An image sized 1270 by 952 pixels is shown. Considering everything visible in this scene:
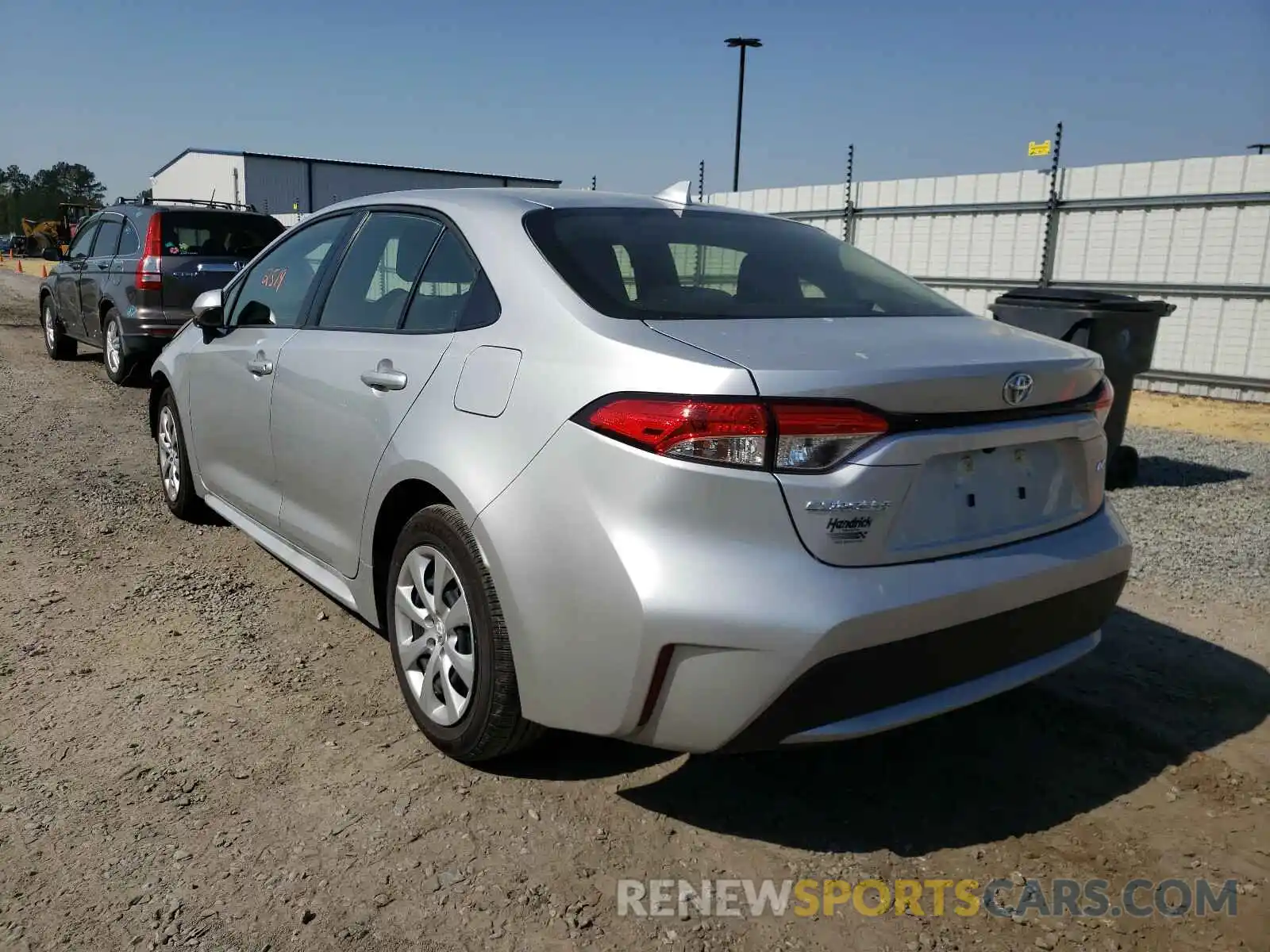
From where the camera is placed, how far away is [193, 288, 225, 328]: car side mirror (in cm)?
431

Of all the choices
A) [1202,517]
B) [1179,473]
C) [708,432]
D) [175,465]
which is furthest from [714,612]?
[1179,473]

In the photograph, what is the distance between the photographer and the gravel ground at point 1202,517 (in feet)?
15.4

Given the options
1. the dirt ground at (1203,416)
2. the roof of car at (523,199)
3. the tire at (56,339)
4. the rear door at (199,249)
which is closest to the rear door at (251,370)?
the roof of car at (523,199)

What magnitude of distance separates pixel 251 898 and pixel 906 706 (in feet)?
5.16

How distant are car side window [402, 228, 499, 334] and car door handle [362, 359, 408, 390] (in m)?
0.14

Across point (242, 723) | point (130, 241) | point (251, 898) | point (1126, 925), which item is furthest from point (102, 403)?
point (1126, 925)

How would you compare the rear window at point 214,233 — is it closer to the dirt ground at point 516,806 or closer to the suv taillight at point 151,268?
the suv taillight at point 151,268

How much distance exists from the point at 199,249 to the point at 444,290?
7.53 m

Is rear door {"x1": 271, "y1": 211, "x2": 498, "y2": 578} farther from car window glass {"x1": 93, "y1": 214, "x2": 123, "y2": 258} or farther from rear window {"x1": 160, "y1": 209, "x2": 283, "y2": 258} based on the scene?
car window glass {"x1": 93, "y1": 214, "x2": 123, "y2": 258}

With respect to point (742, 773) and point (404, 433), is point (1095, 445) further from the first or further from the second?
point (404, 433)

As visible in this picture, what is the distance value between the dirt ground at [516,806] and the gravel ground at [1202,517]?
2.58 feet

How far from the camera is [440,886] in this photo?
7.71 ft

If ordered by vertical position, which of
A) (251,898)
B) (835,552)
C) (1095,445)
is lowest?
(251,898)

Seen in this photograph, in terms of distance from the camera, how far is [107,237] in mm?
10234
